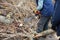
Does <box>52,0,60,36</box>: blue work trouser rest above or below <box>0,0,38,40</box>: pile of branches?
below

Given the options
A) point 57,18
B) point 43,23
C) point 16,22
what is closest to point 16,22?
point 16,22

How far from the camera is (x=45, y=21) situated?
Result: 205 inches

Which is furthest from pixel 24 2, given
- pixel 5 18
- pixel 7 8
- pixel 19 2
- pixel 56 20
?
pixel 56 20

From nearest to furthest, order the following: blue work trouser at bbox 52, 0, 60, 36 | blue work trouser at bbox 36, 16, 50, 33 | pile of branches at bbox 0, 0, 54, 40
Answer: blue work trouser at bbox 52, 0, 60, 36 → blue work trouser at bbox 36, 16, 50, 33 → pile of branches at bbox 0, 0, 54, 40

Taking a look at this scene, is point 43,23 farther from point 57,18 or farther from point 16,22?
point 57,18

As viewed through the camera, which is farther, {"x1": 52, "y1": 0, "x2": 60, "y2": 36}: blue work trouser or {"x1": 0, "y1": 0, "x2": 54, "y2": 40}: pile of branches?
{"x1": 0, "y1": 0, "x2": 54, "y2": 40}: pile of branches

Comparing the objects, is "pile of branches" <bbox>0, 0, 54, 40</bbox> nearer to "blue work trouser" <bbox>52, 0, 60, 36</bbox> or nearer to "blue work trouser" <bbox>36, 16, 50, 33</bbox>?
"blue work trouser" <bbox>36, 16, 50, 33</bbox>

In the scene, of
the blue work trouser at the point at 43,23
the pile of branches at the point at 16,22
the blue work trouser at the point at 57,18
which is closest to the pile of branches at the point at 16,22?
the pile of branches at the point at 16,22

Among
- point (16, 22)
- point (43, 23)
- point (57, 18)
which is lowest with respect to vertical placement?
point (57, 18)

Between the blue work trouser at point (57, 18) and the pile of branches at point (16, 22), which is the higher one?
the pile of branches at point (16, 22)

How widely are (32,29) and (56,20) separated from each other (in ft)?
9.31

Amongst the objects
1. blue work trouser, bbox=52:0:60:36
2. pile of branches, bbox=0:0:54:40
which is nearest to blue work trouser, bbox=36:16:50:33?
Answer: pile of branches, bbox=0:0:54:40

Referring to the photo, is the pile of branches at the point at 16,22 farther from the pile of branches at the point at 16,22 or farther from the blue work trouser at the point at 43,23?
the blue work trouser at the point at 43,23

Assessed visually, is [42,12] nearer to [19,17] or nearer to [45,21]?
[45,21]
